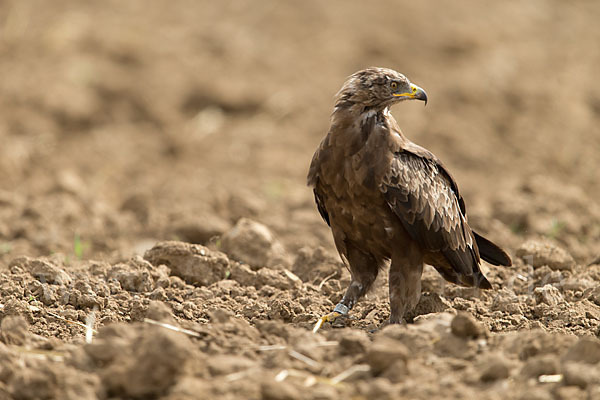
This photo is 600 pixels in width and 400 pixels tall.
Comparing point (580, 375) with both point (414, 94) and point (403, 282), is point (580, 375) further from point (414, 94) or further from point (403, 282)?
Result: point (414, 94)

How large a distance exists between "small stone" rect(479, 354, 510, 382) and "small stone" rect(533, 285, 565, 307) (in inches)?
81.0

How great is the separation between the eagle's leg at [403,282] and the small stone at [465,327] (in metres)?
1.07

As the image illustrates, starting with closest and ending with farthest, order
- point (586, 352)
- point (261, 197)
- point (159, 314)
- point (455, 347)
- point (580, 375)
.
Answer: point (580, 375)
point (586, 352)
point (455, 347)
point (159, 314)
point (261, 197)

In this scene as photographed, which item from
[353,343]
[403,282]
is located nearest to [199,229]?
[403,282]

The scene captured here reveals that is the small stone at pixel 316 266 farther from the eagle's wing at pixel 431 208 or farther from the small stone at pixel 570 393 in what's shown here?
the small stone at pixel 570 393

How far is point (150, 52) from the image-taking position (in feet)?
50.0

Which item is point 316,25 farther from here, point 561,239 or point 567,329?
point 567,329

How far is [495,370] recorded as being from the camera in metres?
4.37

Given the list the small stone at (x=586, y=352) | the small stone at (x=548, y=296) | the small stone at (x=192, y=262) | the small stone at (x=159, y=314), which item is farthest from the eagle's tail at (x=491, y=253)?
the small stone at (x=159, y=314)

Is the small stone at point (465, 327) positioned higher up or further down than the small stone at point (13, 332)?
higher up

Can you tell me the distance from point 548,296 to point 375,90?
2.10 metres

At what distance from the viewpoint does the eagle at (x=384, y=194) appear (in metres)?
5.89

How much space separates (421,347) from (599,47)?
14.9 metres

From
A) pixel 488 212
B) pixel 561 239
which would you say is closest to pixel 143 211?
pixel 488 212
